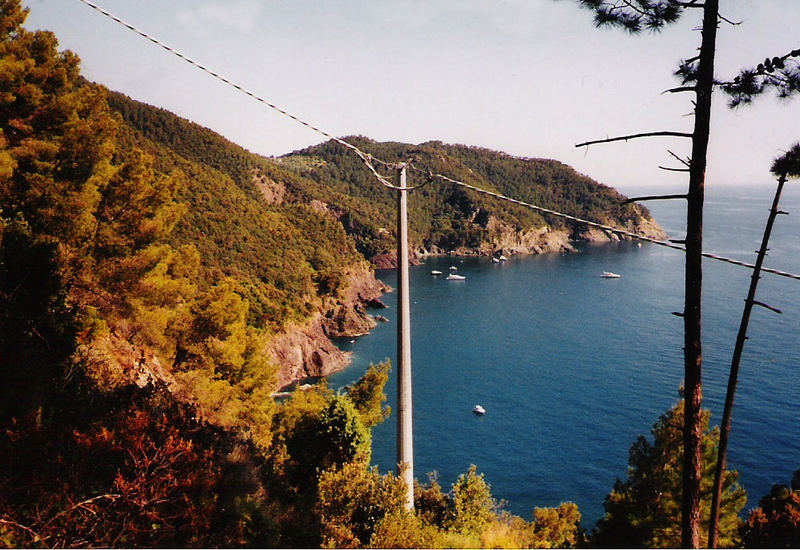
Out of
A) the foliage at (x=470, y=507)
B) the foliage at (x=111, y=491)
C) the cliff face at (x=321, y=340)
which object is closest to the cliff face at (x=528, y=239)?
the cliff face at (x=321, y=340)

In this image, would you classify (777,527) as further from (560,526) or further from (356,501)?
(356,501)

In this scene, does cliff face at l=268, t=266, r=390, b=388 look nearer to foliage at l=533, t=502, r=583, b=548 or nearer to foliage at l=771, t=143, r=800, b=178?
foliage at l=533, t=502, r=583, b=548

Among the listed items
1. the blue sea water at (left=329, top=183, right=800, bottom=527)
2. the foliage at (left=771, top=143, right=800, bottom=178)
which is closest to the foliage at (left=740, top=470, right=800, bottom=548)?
the blue sea water at (left=329, top=183, right=800, bottom=527)

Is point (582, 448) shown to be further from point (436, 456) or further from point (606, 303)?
point (606, 303)

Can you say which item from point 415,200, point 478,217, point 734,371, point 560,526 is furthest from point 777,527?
point 415,200

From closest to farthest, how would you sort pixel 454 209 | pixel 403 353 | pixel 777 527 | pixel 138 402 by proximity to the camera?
1. pixel 403 353
2. pixel 138 402
3. pixel 777 527
4. pixel 454 209

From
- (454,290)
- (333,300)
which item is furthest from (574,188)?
(333,300)
